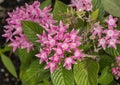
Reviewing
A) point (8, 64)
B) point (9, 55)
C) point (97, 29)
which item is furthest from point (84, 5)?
point (9, 55)

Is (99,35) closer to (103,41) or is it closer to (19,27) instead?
(103,41)

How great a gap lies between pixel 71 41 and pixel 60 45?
0.06 meters

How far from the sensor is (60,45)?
→ 1.22m

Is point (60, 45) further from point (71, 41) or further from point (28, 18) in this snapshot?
point (28, 18)

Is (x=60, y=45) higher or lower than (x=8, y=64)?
higher

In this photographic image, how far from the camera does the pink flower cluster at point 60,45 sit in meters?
1.23

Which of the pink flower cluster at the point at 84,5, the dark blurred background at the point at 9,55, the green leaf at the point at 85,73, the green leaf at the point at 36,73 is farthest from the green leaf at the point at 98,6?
the dark blurred background at the point at 9,55

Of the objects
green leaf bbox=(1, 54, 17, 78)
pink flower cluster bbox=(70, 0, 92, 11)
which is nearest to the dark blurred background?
green leaf bbox=(1, 54, 17, 78)

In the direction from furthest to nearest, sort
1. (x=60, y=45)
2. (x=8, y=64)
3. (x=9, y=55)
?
(x=9, y=55), (x=8, y=64), (x=60, y=45)

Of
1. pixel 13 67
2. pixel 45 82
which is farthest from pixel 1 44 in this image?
pixel 45 82

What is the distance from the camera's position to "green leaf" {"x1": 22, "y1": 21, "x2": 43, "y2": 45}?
4.57ft

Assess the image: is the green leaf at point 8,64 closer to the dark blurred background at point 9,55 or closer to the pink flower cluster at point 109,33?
the dark blurred background at point 9,55

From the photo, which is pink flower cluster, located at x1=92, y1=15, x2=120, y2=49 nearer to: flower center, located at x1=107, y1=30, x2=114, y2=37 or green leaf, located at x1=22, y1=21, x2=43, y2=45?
flower center, located at x1=107, y1=30, x2=114, y2=37

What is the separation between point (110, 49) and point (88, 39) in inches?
4.3
